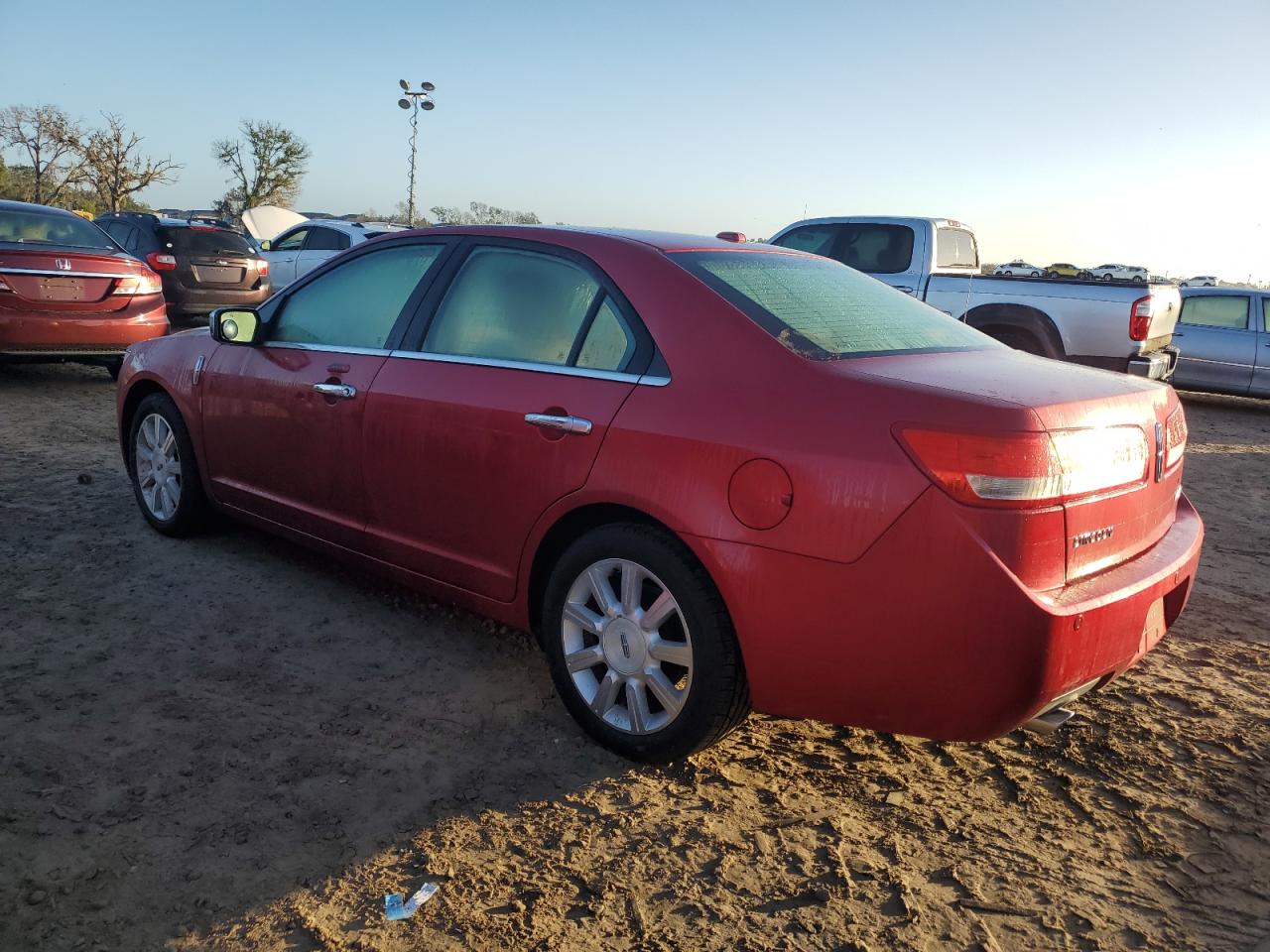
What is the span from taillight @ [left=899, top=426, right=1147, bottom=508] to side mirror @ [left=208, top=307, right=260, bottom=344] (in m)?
2.96

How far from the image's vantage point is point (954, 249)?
420 inches

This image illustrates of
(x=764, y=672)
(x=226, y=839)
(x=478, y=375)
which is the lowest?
(x=226, y=839)

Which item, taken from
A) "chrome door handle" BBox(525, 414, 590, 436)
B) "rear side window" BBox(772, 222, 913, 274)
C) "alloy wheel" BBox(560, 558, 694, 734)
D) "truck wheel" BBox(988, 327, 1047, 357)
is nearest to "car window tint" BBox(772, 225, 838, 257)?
"rear side window" BBox(772, 222, 913, 274)

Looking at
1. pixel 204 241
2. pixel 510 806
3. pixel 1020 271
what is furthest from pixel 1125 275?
pixel 510 806

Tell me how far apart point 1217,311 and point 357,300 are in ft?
40.2

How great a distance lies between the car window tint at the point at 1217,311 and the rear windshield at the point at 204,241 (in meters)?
12.0

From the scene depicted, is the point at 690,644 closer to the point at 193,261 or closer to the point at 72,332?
the point at 72,332

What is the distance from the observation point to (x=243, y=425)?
14.1 ft

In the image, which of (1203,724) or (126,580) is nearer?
(1203,724)

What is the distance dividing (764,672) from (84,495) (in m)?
4.47

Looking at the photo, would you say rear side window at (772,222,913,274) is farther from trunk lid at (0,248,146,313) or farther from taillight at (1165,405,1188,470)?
taillight at (1165,405,1188,470)

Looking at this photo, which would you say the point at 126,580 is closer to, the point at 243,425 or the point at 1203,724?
the point at 243,425

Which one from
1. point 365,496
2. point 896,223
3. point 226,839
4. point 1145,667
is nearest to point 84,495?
point 365,496

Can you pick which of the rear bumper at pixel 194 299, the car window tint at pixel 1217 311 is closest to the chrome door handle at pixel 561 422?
the rear bumper at pixel 194 299
